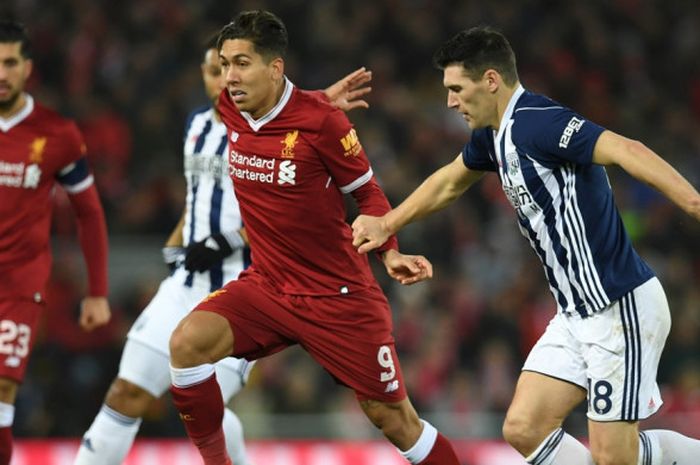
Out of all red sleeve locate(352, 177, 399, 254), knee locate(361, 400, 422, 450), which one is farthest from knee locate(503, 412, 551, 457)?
red sleeve locate(352, 177, 399, 254)

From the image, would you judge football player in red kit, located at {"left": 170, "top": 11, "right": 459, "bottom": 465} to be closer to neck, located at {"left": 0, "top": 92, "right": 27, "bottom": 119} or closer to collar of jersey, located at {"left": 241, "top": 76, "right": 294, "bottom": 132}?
collar of jersey, located at {"left": 241, "top": 76, "right": 294, "bottom": 132}

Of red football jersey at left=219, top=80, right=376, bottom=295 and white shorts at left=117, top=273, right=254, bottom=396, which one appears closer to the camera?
red football jersey at left=219, top=80, right=376, bottom=295

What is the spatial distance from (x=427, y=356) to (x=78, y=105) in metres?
4.62

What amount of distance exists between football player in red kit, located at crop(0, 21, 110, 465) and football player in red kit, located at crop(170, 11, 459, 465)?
49.2 inches

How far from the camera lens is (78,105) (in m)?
13.5

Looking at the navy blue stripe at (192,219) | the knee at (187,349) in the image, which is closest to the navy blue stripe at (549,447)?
the knee at (187,349)

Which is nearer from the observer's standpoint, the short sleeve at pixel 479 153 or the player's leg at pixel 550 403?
the player's leg at pixel 550 403

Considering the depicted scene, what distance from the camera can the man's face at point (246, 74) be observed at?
19.3 ft

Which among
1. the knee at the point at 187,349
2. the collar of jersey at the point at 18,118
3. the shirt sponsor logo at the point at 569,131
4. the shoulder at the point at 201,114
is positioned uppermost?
the shirt sponsor logo at the point at 569,131

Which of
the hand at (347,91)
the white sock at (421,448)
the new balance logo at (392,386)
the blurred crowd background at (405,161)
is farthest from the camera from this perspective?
the blurred crowd background at (405,161)

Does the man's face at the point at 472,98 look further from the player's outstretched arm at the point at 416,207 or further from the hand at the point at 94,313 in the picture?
the hand at the point at 94,313

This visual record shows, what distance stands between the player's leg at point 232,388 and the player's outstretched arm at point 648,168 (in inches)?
97.2

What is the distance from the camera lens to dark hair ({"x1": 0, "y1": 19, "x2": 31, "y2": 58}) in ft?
22.4

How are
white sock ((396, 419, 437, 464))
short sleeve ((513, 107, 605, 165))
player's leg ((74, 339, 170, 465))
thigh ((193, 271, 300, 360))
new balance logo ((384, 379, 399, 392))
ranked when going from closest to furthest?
short sleeve ((513, 107, 605, 165)) < thigh ((193, 271, 300, 360)) < new balance logo ((384, 379, 399, 392)) < white sock ((396, 419, 437, 464)) < player's leg ((74, 339, 170, 465))
